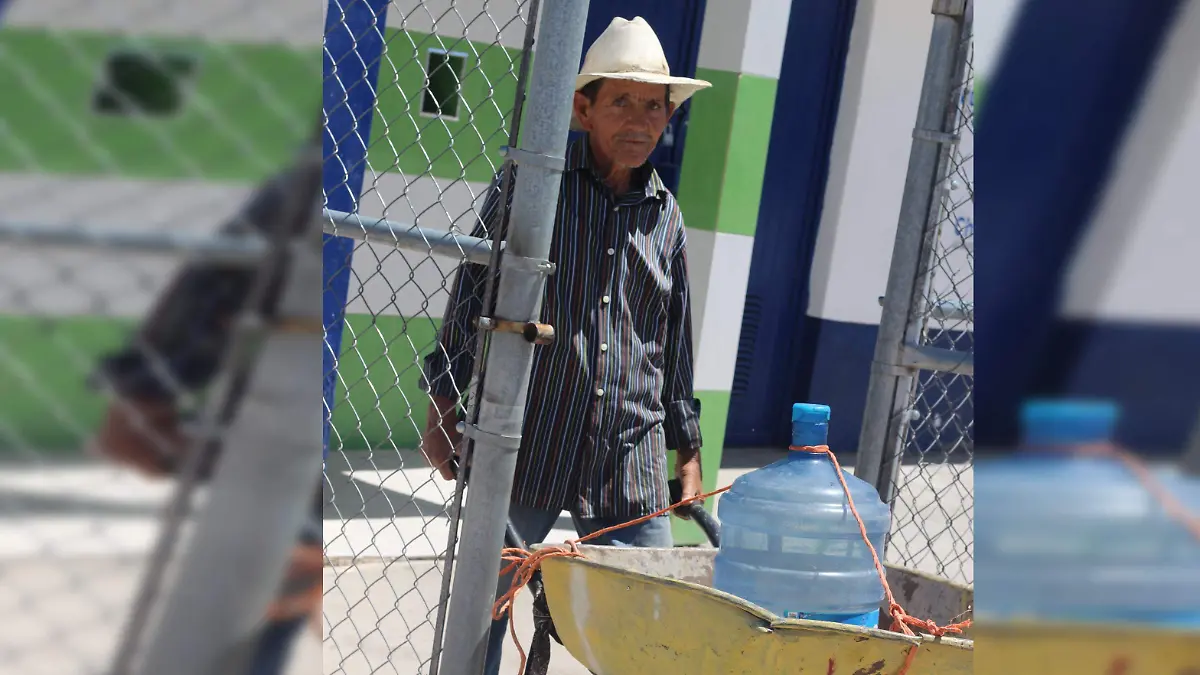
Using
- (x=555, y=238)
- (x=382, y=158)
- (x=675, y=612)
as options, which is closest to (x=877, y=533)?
(x=675, y=612)

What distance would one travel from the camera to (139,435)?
2.60 ft

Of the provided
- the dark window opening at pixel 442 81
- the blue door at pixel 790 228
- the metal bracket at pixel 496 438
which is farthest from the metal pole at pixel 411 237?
the blue door at pixel 790 228

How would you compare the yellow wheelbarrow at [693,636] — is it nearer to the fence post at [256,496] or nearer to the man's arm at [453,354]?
the man's arm at [453,354]

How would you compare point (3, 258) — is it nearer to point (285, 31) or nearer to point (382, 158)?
point (285, 31)

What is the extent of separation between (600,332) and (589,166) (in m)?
0.39

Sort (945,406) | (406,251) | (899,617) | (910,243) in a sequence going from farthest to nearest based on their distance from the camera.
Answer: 1. (945,406)
2. (406,251)
3. (910,243)
4. (899,617)

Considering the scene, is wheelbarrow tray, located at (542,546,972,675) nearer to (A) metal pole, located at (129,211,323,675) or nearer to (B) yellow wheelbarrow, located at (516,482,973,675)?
(B) yellow wheelbarrow, located at (516,482,973,675)

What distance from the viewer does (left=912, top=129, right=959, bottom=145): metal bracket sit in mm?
3068

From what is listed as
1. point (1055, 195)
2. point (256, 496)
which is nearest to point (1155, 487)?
point (1055, 195)

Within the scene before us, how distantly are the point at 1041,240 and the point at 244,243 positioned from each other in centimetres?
50

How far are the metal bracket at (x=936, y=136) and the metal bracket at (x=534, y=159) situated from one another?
1292 mm

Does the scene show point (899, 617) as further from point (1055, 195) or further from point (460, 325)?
point (1055, 195)

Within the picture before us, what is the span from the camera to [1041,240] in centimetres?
63

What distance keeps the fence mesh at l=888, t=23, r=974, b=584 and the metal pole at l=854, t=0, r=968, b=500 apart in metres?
0.03
